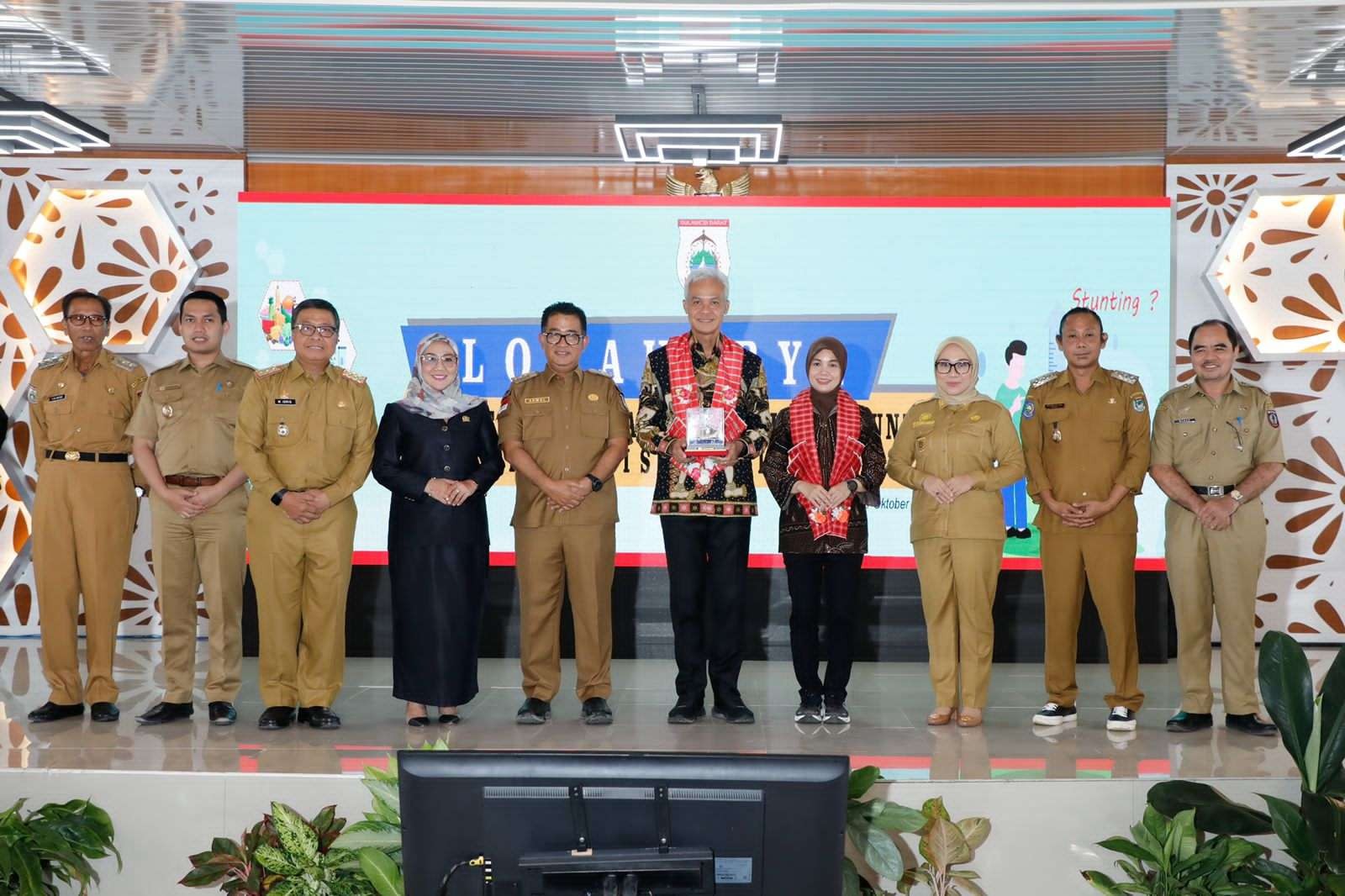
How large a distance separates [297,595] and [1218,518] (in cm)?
331

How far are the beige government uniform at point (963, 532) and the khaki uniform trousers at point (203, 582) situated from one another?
8.19 feet

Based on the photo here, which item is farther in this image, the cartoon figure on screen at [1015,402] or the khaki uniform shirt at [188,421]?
the cartoon figure on screen at [1015,402]

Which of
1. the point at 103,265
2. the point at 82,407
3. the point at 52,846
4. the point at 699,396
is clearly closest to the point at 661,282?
the point at 699,396

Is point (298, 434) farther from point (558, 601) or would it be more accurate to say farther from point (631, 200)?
point (631, 200)

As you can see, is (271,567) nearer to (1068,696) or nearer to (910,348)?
(1068,696)

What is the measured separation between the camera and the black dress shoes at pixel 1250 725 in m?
4.21

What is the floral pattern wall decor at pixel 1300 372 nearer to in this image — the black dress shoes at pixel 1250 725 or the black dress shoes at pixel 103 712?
the black dress shoes at pixel 1250 725

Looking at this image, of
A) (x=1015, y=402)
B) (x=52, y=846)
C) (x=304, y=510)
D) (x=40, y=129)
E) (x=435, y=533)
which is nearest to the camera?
(x=52, y=846)

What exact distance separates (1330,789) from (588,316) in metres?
4.11

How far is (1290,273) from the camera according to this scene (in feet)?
20.7

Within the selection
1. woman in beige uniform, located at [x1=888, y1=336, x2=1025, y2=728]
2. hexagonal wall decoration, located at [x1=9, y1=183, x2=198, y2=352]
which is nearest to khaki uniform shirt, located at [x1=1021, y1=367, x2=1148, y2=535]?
woman in beige uniform, located at [x1=888, y1=336, x2=1025, y2=728]

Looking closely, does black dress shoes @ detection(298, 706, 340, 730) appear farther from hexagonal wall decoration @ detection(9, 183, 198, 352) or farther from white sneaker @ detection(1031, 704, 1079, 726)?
hexagonal wall decoration @ detection(9, 183, 198, 352)

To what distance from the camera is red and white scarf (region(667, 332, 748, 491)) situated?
4344 millimetres

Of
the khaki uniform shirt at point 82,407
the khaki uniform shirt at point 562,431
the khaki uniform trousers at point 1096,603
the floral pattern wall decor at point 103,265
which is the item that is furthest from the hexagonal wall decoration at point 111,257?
the khaki uniform trousers at point 1096,603
